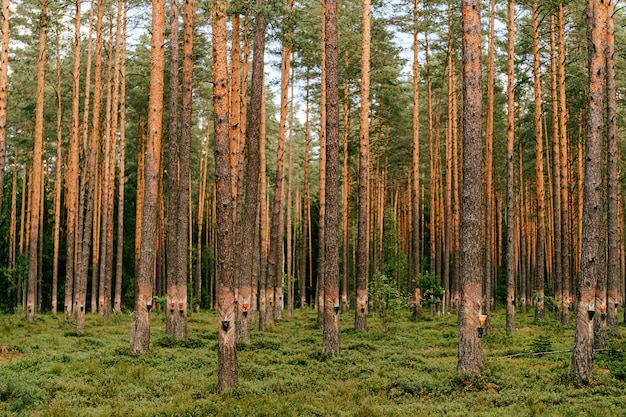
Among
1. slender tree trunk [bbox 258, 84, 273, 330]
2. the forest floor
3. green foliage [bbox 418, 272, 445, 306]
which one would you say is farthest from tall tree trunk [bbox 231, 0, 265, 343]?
green foliage [bbox 418, 272, 445, 306]

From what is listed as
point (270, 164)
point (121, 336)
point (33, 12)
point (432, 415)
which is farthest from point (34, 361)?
point (270, 164)

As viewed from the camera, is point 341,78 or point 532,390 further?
point 341,78

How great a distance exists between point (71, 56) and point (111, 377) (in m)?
21.8

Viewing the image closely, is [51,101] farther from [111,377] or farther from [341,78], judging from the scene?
[111,377]

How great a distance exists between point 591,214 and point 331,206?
5122mm

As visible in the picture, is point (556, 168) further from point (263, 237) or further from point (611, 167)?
point (263, 237)

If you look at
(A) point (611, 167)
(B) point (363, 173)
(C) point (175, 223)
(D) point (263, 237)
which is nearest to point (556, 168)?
(A) point (611, 167)

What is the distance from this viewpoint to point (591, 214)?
9445mm

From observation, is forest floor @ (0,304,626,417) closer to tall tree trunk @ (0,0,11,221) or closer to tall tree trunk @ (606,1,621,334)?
tall tree trunk @ (606,1,621,334)

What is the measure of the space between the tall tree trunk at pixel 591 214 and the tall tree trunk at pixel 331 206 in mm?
4695

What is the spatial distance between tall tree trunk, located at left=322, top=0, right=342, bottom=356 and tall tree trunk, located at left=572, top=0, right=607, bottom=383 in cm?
469

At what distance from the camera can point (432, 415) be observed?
7078 millimetres

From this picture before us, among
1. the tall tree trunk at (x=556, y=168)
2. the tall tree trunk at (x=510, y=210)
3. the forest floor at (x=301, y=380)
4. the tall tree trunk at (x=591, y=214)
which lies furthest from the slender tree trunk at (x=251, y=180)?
the tall tree trunk at (x=556, y=168)

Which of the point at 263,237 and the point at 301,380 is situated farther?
the point at 263,237
